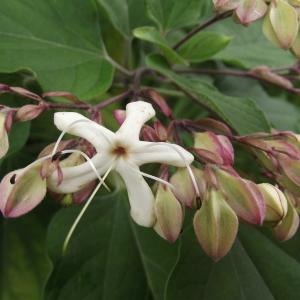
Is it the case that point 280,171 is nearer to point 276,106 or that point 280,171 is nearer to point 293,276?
point 293,276

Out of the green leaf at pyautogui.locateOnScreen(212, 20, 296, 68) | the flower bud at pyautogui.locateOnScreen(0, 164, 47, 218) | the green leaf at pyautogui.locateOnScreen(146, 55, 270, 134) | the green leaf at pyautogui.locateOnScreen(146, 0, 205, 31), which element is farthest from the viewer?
the green leaf at pyautogui.locateOnScreen(212, 20, 296, 68)

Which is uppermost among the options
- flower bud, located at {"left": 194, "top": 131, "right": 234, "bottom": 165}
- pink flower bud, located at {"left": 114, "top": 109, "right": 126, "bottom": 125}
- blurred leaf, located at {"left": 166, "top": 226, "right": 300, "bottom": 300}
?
pink flower bud, located at {"left": 114, "top": 109, "right": 126, "bottom": 125}

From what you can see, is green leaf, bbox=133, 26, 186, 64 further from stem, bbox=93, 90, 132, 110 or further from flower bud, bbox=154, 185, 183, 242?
flower bud, bbox=154, 185, 183, 242

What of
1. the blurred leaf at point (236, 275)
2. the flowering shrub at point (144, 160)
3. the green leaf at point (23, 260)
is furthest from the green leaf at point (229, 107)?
the green leaf at point (23, 260)

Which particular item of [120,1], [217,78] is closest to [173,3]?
[120,1]

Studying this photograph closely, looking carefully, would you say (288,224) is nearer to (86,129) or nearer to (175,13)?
(86,129)

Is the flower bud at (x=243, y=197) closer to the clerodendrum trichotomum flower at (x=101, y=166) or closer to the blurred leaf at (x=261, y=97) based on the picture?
the clerodendrum trichotomum flower at (x=101, y=166)

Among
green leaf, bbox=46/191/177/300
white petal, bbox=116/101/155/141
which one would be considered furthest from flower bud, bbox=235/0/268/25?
green leaf, bbox=46/191/177/300
